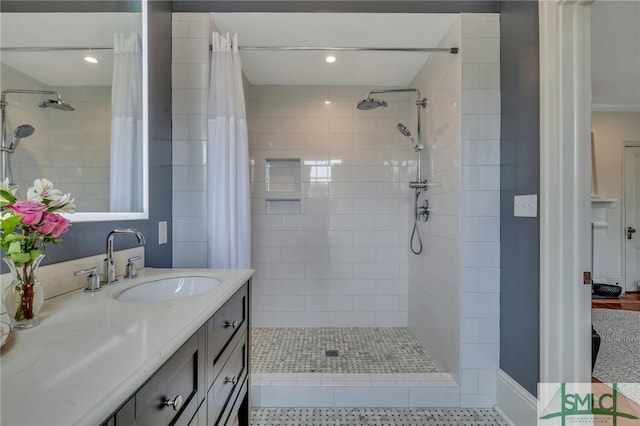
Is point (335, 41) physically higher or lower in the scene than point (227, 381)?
higher

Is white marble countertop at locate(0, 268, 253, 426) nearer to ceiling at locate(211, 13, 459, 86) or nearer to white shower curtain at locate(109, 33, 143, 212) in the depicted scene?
white shower curtain at locate(109, 33, 143, 212)

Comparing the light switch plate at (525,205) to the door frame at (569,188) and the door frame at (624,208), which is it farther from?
the door frame at (624,208)

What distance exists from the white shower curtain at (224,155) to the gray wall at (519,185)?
156cm

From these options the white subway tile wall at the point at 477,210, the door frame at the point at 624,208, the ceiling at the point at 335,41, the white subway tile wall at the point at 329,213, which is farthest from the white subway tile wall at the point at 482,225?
the door frame at the point at 624,208

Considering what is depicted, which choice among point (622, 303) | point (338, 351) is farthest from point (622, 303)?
point (338, 351)

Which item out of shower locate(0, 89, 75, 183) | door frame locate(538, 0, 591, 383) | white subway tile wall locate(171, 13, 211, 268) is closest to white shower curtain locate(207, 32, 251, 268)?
white subway tile wall locate(171, 13, 211, 268)

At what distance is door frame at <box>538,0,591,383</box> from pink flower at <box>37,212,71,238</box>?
1849mm

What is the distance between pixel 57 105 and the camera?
40.1 inches

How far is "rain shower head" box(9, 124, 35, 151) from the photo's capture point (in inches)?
34.6

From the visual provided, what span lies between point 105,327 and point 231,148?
121 cm

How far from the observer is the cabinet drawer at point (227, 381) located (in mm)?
967

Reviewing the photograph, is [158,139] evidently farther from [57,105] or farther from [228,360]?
[228,360]

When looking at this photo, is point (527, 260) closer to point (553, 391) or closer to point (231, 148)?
point (553, 391)

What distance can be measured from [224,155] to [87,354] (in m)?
1.30
